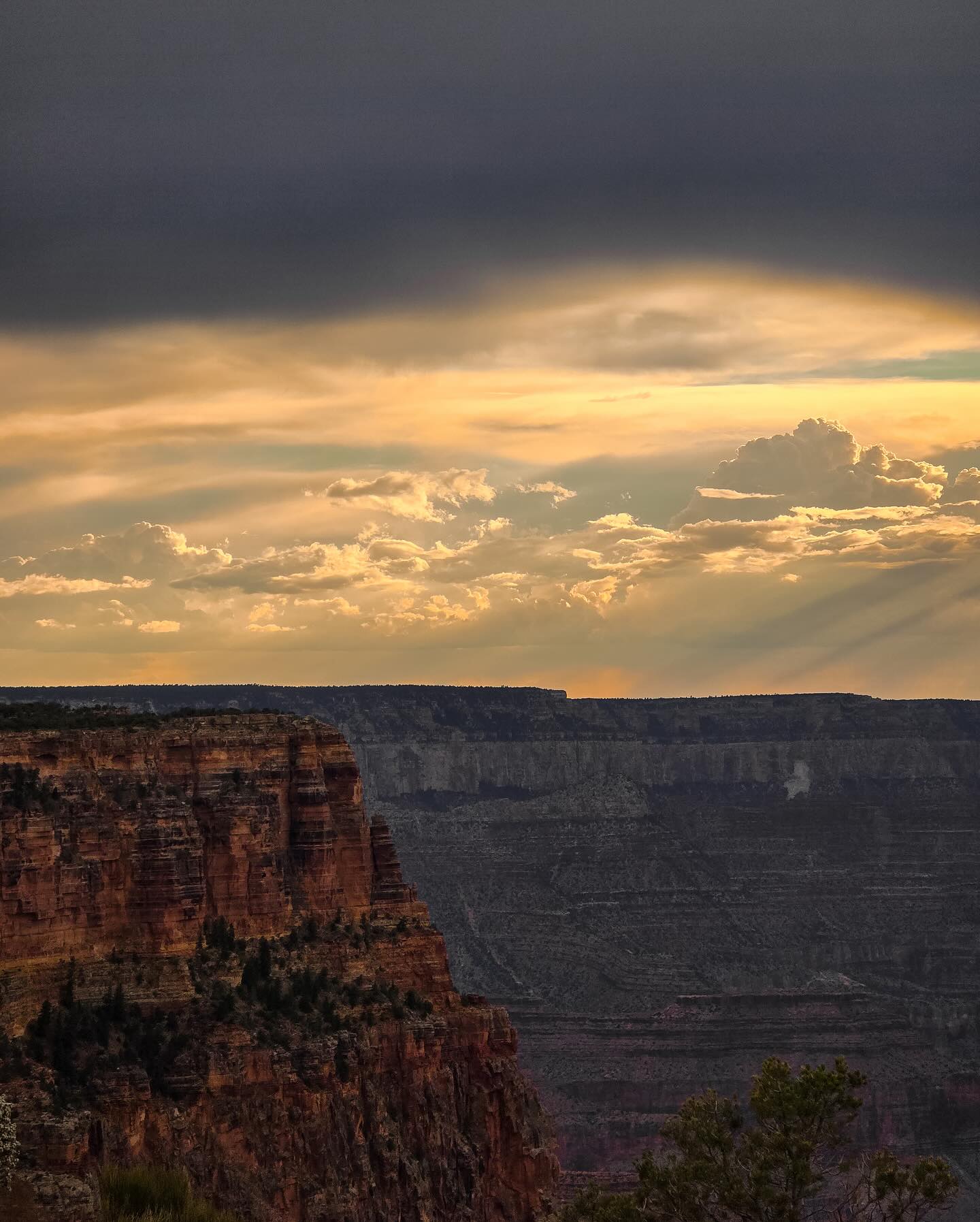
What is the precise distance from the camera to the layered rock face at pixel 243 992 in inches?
3034

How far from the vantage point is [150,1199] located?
61219mm

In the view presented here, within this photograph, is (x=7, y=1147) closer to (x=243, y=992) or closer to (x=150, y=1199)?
(x=150, y=1199)

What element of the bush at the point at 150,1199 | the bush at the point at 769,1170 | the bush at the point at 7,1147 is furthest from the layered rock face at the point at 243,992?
the bush at the point at 769,1170

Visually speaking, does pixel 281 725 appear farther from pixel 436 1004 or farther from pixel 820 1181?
pixel 820 1181

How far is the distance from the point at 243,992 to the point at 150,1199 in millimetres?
22770

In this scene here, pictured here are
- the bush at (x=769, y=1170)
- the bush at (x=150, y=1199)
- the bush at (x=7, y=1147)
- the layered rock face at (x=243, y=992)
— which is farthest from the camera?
the layered rock face at (x=243, y=992)

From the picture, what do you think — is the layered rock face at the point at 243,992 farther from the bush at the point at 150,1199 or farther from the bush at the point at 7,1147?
the bush at the point at 150,1199

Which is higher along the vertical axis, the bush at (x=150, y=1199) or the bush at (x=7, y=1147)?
the bush at (x=7, y=1147)

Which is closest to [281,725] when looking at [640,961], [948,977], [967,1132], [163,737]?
[163,737]

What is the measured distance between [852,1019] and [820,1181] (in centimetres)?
10275

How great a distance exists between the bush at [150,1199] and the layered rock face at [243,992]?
5.00 m

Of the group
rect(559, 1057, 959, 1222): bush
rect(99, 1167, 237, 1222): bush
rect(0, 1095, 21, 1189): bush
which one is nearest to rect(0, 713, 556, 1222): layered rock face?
rect(0, 1095, 21, 1189): bush

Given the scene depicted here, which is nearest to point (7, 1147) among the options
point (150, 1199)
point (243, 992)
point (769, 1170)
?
point (150, 1199)

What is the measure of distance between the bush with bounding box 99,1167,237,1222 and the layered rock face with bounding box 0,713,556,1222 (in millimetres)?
5004
